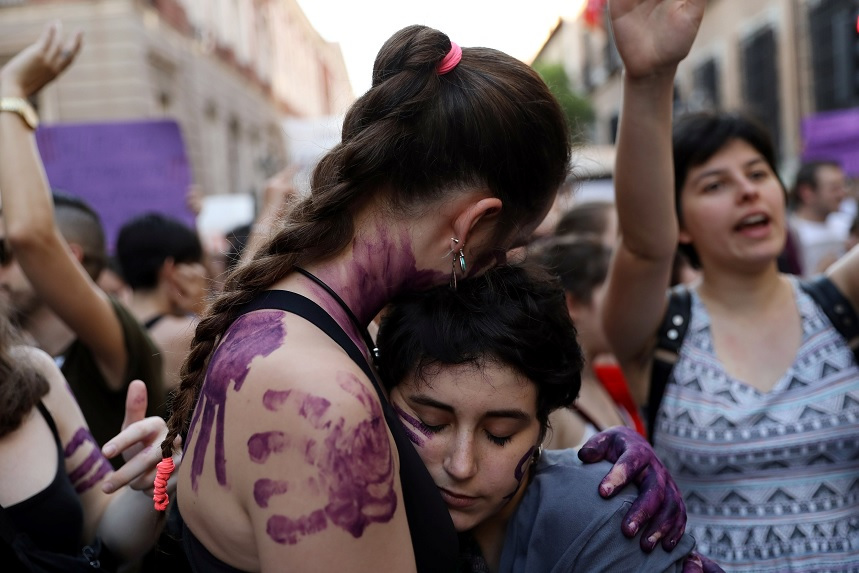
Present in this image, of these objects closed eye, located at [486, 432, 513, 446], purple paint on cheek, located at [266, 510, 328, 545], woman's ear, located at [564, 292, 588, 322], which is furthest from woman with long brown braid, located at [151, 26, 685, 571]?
woman's ear, located at [564, 292, 588, 322]

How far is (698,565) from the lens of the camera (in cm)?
159

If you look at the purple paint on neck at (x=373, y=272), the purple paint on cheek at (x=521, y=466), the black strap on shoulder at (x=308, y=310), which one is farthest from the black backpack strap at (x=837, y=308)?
the black strap on shoulder at (x=308, y=310)

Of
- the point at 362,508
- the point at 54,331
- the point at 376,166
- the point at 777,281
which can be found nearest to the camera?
the point at 362,508

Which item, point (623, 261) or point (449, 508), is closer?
point (449, 508)

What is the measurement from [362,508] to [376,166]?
1.78ft

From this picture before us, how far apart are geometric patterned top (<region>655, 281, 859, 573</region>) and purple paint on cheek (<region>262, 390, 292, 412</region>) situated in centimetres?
137

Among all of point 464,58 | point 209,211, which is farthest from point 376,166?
point 209,211

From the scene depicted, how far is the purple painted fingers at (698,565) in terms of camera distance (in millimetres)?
1576

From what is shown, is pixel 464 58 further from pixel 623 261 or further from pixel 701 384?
pixel 701 384

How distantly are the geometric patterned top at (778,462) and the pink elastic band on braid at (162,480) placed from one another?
128cm

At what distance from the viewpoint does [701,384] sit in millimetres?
2227

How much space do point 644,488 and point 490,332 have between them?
1.36 ft

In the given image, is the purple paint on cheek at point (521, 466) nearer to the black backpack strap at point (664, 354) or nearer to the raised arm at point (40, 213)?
the black backpack strap at point (664, 354)

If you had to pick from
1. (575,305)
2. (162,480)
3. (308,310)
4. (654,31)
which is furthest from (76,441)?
(575,305)
